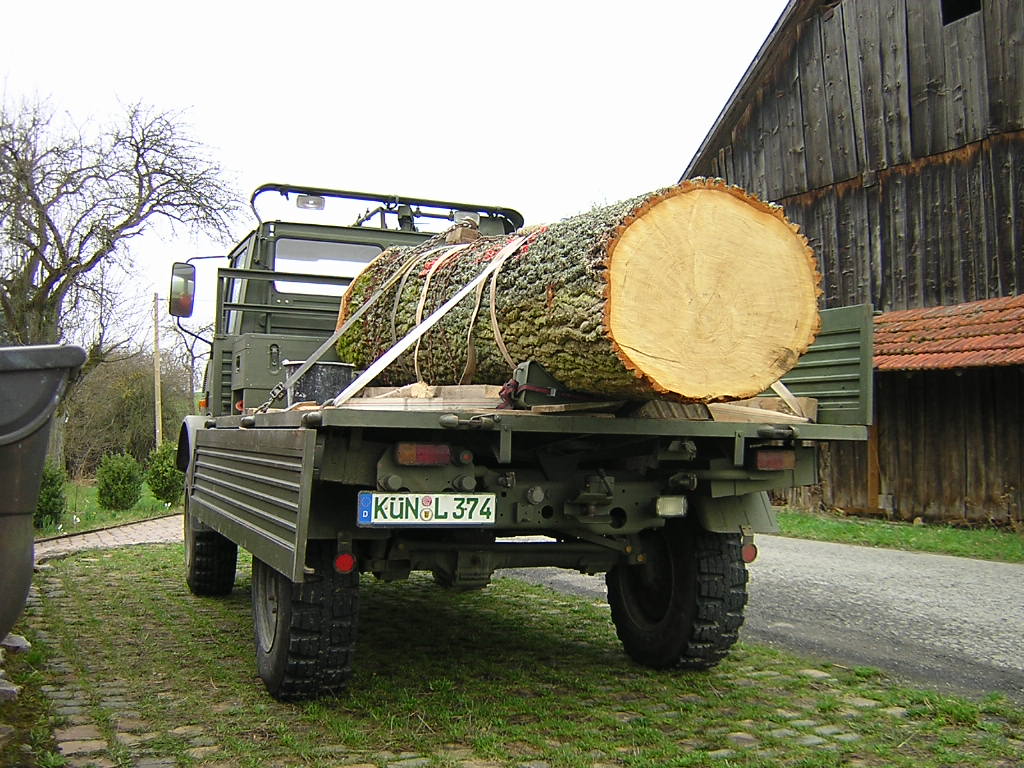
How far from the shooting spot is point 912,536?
443 inches

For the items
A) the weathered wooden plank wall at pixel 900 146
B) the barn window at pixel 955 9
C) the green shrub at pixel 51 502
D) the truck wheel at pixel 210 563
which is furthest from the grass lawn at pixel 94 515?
the barn window at pixel 955 9

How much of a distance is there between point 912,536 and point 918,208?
14.4 feet

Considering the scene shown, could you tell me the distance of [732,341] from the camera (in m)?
3.59

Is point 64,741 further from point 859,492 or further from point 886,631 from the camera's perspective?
point 859,492

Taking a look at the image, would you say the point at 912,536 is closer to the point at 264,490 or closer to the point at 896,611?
the point at 896,611

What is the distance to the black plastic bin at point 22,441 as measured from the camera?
10.2ft

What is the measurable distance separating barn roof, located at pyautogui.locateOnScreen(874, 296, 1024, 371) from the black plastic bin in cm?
911

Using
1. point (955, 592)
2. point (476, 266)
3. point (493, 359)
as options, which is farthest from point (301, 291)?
point (955, 592)

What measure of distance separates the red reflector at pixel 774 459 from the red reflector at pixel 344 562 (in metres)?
1.82

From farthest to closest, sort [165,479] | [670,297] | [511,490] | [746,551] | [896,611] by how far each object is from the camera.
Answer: [165,479], [896,611], [746,551], [511,490], [670,297]

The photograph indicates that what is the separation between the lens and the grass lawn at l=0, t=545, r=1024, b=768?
3701mm

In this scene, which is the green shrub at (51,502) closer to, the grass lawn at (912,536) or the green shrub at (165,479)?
the green shrub at (165,479)

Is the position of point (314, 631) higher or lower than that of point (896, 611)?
higher

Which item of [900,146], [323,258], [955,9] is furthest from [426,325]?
[955,9]
